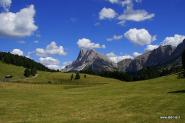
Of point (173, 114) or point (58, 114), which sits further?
point (58, 114)

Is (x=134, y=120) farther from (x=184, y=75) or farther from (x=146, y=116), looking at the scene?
(x=184, y=75)

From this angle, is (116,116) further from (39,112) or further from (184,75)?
(184,75)

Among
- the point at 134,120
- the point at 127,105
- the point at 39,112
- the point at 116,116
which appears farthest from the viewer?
the point at 127,105

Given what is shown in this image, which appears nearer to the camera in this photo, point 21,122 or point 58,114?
point 21,122

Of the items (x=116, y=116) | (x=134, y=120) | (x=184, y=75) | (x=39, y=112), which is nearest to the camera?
(x=134, y=120)

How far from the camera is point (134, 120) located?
37250 mm

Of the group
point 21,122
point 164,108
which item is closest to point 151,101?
point 164,108

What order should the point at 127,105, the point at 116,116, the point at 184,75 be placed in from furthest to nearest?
the point at 184,75
the point at 127,105
the point at 116,116

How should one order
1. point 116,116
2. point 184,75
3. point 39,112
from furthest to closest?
→ 1. point 184,75
2. point 39,112
3. point 116,116

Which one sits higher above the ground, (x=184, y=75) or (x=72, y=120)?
(x=184, y=75)

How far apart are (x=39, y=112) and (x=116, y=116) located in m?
11.1

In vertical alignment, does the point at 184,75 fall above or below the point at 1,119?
above

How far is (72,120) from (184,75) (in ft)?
230

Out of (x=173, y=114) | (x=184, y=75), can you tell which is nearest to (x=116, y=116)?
(x=173, y=114)
